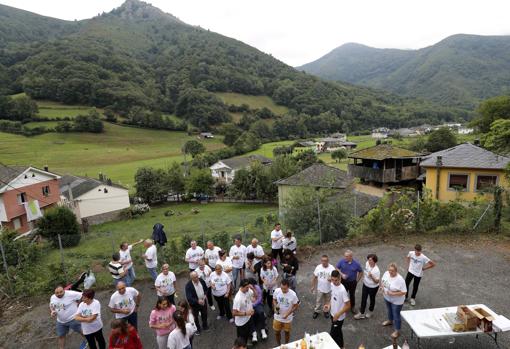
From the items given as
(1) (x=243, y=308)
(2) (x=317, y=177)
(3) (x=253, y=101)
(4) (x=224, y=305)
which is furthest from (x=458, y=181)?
(3) (x=253, y=101)

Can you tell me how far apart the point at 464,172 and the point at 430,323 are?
61.6ft

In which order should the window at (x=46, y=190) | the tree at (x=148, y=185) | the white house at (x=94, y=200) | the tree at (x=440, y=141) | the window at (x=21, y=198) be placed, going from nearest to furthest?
the window at (x=21, y=198), the window at (x=46, y=190), the white house at (x=94, y=200), the tree at (x=148, y=185), the tree at (x=440, y=141)

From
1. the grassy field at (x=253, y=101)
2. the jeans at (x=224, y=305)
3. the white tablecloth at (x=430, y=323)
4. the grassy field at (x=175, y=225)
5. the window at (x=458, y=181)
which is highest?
the grassy field at (x=253, y=101)

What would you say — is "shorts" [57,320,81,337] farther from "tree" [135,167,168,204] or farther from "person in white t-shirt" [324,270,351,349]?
"tree" [135,167,168,204]

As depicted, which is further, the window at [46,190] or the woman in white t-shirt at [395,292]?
the window at [46,190]

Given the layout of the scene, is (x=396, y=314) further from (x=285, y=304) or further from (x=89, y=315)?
(x=89, y=315)

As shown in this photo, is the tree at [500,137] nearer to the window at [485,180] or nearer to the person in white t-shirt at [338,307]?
the window at [485,180]

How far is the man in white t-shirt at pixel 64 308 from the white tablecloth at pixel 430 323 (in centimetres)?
661

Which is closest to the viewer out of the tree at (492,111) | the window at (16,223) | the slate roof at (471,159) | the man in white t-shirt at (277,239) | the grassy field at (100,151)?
the man in white t-shirt at (277,239)

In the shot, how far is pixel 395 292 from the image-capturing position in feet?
19.8

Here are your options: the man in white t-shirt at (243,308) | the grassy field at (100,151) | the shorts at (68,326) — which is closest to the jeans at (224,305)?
the man in white t-shirt at (243,308)

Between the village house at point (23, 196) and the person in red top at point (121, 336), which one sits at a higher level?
the person in red top at point (121, 336)

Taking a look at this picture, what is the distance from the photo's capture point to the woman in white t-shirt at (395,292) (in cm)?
604

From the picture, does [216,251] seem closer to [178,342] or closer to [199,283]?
[199,283]
